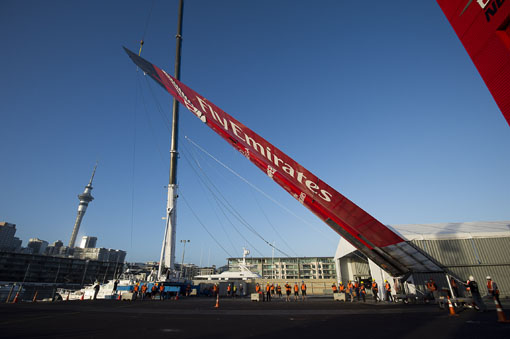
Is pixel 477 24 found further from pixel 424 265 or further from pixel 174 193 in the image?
pixel 174 193

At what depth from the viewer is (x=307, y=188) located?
11578 millimetres

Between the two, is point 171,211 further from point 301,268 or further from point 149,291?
point 301,268

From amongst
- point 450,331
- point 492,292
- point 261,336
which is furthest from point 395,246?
point 261,336

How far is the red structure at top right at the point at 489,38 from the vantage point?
14.5ft

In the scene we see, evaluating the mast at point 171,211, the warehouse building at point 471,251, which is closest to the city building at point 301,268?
the mast at point 171,211

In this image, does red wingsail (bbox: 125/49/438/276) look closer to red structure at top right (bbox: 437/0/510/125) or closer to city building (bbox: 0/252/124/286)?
red structure at top right (bbox: 437/0/510/125)

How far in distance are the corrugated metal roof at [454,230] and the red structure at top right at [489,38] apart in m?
18.3

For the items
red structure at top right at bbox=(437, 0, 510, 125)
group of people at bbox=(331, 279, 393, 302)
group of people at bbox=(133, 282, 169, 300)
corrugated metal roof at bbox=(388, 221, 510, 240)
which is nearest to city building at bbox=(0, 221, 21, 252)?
group of people at bbox=(133, 282, 169, 300)

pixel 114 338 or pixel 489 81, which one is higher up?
pixel 489 81

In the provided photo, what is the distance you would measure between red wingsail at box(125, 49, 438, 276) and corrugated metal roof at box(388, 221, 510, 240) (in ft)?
18.8

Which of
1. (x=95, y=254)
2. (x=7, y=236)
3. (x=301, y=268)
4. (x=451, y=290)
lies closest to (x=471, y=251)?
(x=451, y=290)

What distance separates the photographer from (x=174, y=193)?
1107 inches

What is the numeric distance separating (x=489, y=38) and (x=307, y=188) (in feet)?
26.3

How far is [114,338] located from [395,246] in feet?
43.0
